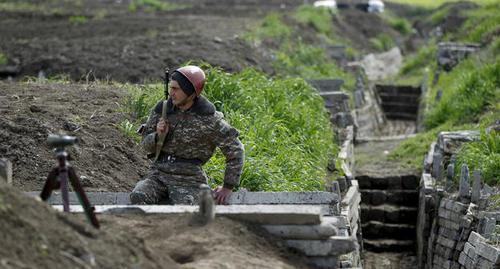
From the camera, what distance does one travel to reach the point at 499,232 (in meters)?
12.2

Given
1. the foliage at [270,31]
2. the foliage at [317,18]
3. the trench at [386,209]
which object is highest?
the foliage at [270,31]

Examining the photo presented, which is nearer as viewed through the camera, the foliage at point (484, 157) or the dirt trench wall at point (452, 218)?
the dirt trench wall at point (452, 218)

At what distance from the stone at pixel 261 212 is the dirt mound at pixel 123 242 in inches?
3.3

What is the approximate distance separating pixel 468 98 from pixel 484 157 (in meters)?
6.30

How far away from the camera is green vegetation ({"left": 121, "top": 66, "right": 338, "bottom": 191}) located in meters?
12.5

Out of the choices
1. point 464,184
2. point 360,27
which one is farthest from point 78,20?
point 464,184

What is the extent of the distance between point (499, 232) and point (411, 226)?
6.75m

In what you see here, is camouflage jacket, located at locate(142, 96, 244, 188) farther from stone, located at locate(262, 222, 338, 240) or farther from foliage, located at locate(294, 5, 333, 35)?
foliage, located at locate(294, 5, 333, 35)

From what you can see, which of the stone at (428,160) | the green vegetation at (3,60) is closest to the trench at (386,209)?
the stone at (428,160)

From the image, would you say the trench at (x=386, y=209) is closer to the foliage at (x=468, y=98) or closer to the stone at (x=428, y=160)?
the stone at (x=428, y=160)

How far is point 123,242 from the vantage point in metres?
7.17

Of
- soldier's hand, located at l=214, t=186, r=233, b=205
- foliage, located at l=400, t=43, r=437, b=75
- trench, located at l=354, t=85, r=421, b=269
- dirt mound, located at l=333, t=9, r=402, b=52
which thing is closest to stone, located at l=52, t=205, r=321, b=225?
soldier's hand, located at l=214, t=186, r=233, b=205

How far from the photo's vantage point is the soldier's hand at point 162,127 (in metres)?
9.65

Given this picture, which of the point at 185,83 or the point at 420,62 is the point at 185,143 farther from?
the point at 420,62
